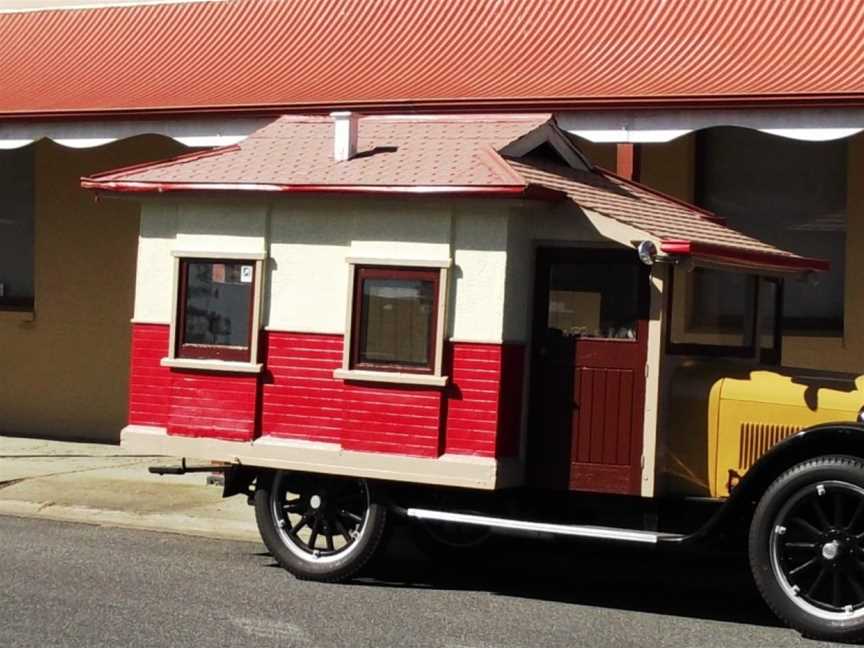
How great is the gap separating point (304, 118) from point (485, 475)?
2909 mm

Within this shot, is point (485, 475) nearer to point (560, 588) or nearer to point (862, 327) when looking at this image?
point (560, 588)

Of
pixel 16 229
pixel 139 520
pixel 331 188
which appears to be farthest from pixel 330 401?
pixel 16 229

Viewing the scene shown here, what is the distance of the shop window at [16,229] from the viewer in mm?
18031

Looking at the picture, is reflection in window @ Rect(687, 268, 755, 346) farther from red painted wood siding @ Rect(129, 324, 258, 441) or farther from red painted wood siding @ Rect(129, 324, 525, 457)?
red painted wood siding @ Rect(129, 324, 258, 441)

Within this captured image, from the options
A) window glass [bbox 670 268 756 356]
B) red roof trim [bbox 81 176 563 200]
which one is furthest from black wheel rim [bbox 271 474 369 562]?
window glass [bbox 670 268 756 356]

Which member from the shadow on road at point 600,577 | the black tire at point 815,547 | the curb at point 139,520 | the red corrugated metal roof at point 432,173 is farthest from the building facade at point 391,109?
the curb at point 139,520

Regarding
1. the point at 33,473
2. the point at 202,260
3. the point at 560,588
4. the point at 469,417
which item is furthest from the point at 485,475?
the point at 33,473

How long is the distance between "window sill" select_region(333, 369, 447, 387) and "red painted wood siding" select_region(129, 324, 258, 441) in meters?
0.61

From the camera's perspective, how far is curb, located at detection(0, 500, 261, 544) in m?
11.1

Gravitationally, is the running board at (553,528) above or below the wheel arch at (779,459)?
below

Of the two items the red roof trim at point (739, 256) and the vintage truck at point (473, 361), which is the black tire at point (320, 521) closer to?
the vintage truck at point (473, 361)

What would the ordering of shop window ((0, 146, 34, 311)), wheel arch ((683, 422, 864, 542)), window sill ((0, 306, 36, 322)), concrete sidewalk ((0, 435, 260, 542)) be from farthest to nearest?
shop window ((0, 146, 34, 311))
window sill ((0, 306, 36, 322))
concrete sidewalk ((0, 435, 260, 542))
wheel arch ((683, 422, 864, 542))

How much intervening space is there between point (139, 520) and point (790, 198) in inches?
255

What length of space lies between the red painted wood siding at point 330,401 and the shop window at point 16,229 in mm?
8814
